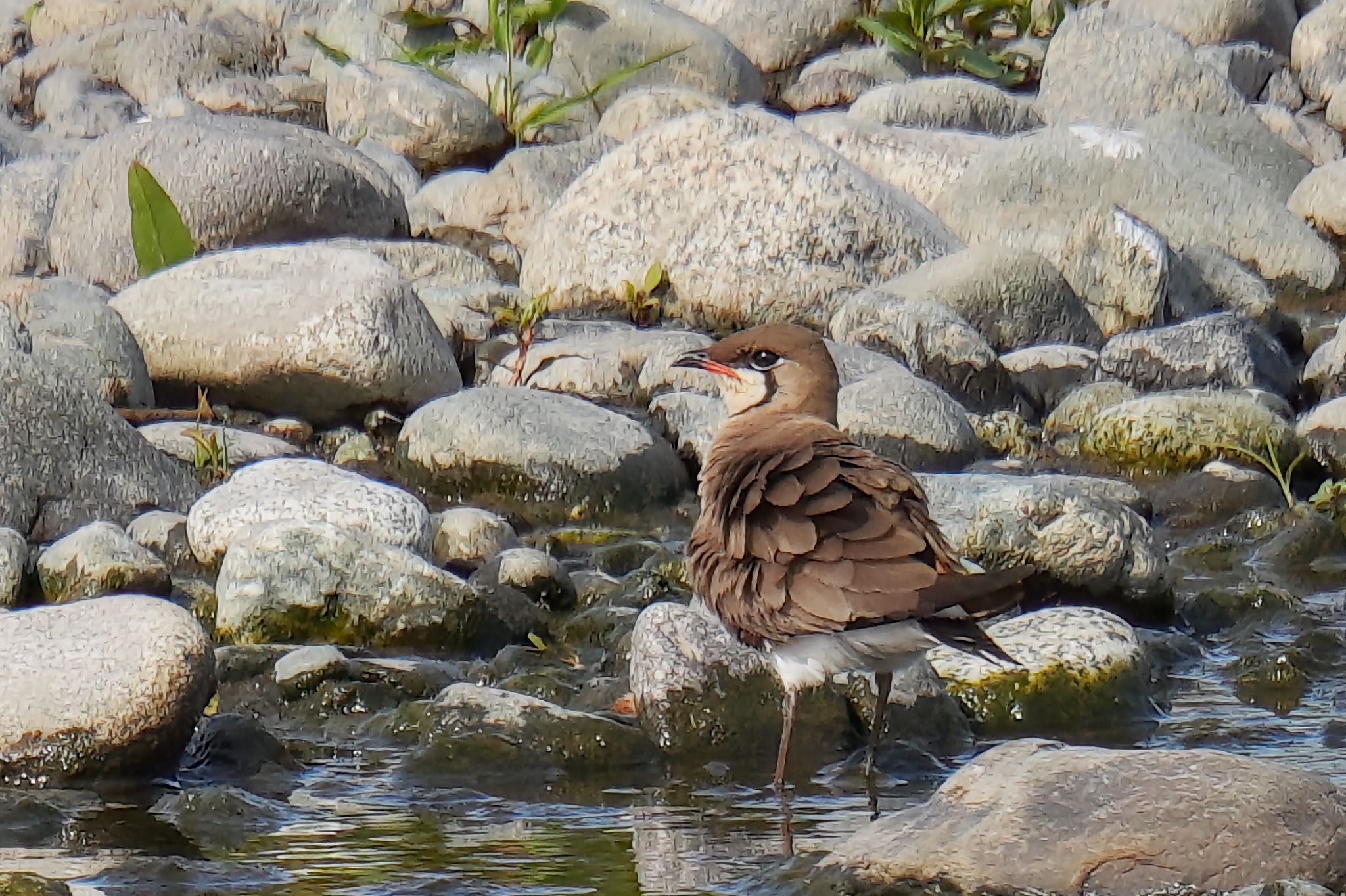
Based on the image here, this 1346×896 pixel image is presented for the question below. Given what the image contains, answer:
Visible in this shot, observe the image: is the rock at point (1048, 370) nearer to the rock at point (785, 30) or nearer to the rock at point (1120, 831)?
the rock at point (1120, 831)

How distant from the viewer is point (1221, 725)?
6637mm

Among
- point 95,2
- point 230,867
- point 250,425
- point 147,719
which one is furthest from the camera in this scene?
point 95,2

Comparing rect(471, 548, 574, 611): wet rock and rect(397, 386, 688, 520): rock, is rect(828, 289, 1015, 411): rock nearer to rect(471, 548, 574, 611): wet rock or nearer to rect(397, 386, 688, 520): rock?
rect(397, 386, 688, 520): rock

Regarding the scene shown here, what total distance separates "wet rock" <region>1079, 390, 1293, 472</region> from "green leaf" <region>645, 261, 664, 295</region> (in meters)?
2.67

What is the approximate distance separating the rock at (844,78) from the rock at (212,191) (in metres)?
4.36

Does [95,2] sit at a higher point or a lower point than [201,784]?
higher

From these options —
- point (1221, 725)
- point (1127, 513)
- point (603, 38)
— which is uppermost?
point (603, 38)

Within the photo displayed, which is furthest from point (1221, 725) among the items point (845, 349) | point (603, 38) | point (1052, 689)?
point (603, 38)

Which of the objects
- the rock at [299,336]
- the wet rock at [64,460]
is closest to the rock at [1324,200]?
the rock at [299,336]

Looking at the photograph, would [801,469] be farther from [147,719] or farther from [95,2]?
[95,2]

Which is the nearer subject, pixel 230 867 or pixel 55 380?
pixel 230 867

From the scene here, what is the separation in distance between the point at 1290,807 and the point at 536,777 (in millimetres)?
2204

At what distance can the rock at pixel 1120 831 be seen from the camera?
15.1 ft

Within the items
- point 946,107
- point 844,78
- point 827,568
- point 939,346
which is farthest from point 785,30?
point 827,568
